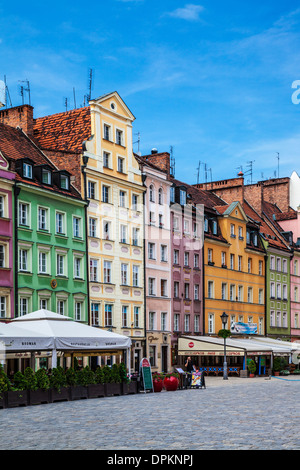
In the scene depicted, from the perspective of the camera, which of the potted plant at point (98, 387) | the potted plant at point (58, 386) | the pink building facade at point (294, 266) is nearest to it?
the potted plant at point (58, 386)

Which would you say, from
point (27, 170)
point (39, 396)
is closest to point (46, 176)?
point (27, 170)

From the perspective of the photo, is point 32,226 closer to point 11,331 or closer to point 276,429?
point 11,331

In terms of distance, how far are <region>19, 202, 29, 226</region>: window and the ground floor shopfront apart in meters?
15.5

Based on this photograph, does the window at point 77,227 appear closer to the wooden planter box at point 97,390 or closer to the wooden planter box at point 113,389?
the wooden planter box at point 113,389

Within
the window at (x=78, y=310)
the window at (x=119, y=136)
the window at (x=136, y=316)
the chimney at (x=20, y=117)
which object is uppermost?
the chimney at (x=20, y=117)

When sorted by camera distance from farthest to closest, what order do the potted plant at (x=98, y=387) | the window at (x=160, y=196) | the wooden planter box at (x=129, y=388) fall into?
1. the window at (x=160, y=196)
2. the wooden planter box at (x=129, y=388)
3. the potted plant at (x=98, y=387)

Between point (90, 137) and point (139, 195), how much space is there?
239 inches

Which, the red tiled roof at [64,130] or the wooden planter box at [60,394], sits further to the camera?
the red tiled roof at [64,130]

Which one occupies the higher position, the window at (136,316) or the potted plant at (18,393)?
the window at (136,316)

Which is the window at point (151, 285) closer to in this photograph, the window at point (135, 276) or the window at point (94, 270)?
the window at point (135, 276)

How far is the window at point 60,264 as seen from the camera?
42.7 m

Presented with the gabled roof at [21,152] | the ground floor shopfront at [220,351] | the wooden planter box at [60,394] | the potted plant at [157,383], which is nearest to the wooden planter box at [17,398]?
the wooden planter box at [60,394]

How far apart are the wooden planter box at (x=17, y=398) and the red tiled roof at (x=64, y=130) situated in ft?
77.9
